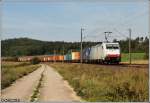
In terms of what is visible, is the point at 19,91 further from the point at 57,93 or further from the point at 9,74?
the point at 9,74

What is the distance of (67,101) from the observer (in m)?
13.9

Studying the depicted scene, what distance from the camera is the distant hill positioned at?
97.1 feet

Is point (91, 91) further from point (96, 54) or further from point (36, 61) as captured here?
point (36, 61)

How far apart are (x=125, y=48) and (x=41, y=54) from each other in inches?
2206

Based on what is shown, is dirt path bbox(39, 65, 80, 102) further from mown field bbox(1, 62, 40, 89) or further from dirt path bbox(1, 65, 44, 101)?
mown field bbox(1, 62, 40, 89)

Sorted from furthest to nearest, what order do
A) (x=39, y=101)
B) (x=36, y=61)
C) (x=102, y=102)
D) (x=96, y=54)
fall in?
(x=36, y=61) < (x=96, y=54) < (x=39, y=101) < (x=102, y=102)

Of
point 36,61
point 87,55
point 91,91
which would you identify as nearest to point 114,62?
point 87,55

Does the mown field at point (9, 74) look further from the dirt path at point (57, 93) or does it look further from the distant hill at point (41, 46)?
the dirt path at point (57, 93)

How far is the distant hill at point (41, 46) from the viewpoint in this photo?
2959cm

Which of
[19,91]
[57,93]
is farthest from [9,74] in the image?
[57,93]

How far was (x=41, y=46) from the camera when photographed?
87688mm

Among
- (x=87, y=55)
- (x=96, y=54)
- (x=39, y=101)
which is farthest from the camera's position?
(x=87, y=55)

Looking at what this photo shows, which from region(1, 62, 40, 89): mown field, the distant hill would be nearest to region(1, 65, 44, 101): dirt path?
region(1, 62, 40, 89): mown field

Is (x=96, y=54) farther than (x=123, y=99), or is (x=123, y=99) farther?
(x=96, y=54)
